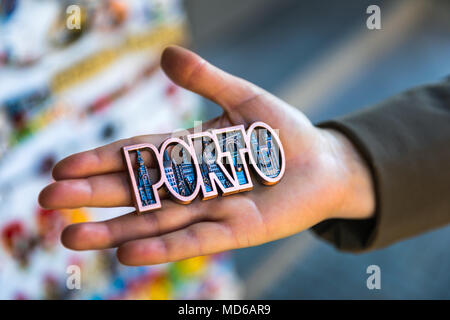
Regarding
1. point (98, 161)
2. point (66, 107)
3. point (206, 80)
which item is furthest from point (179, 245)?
point (66, 107)

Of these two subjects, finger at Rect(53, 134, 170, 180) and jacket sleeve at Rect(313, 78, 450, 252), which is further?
jacket sleeve at Rect(313, 78, 450, 252)

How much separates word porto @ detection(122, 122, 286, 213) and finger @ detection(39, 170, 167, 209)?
27 millimetres

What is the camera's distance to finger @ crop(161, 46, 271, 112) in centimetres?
85

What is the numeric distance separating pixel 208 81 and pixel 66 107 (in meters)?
0.35

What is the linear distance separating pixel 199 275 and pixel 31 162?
640 mm

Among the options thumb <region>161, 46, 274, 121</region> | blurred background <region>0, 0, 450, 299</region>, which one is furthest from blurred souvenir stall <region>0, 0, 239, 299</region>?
thumb <region>161, 46, 274, 121</region>

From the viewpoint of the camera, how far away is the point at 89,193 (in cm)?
76

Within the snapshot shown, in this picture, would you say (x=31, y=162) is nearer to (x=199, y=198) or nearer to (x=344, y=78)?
(x=199, y=198)

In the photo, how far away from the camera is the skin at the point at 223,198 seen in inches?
29.6

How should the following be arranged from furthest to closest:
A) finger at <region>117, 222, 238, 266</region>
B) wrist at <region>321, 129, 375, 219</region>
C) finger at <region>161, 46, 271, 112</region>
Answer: wrist at <region>321, 129, 375, 219</region>, finger at <region>161, 46, 271, 112</region>, finger at <region>117, 222, 238, 266</region>

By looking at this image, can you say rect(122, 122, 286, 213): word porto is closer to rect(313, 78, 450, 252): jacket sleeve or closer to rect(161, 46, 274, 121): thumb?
rect(161, 46, 274, 121): thumb

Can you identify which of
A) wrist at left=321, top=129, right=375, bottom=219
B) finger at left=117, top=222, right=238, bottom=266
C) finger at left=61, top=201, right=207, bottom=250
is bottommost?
finger at left=117, top=222, right=238, bottom=266

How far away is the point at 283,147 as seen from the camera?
92cm
